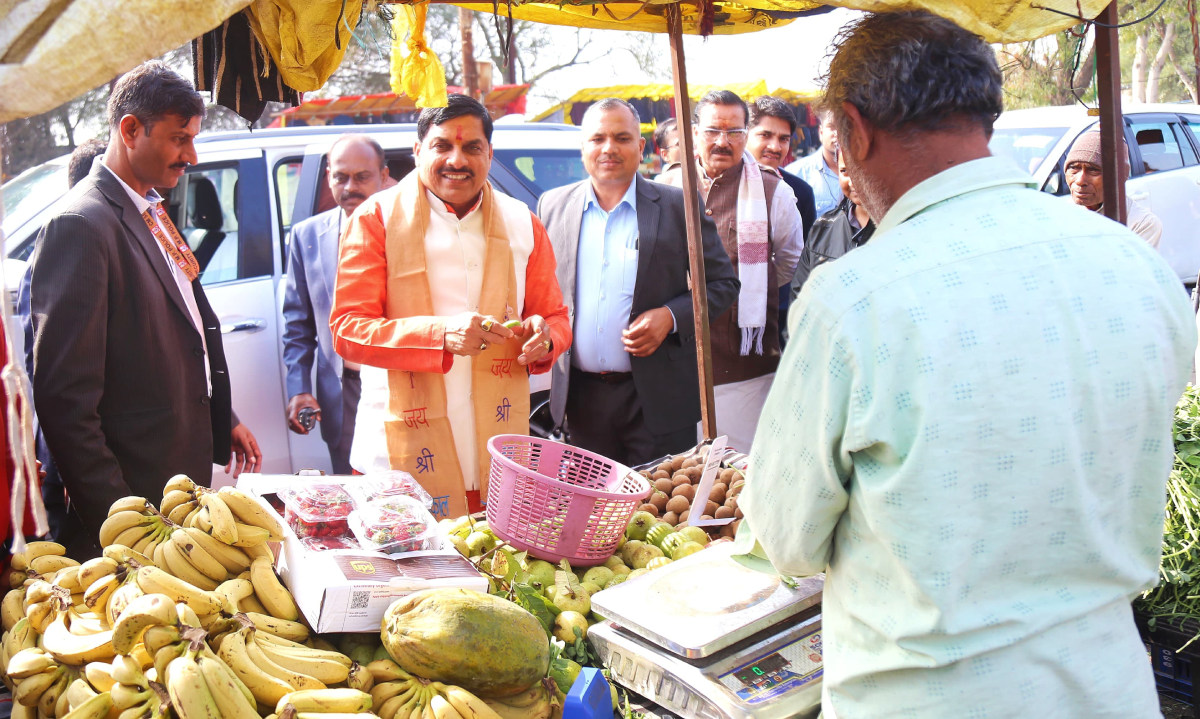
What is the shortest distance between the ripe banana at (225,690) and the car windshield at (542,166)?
14.8 feet

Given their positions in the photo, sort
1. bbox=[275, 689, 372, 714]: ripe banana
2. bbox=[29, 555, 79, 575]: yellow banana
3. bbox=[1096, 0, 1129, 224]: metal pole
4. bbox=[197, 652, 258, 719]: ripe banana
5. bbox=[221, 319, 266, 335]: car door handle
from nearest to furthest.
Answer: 1. bbox=[197, 652, 258, 719]: ripe banana
2. bbox=[275, 689, 372, 714]: ripe banana
3. bbox=[29, 555, 79, 575]: yellow banana
4. bbox=[1096, 0, 1129, 224]: metal pole
5. bbox=[221, 319, 266, 335]: car door handle

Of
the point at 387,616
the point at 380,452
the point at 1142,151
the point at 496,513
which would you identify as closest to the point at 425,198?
the point at 380,452

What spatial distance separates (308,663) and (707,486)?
1.40 meters

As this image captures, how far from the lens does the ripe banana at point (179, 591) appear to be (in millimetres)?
1878

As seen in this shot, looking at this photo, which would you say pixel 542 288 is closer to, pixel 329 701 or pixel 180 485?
pixel 180 485

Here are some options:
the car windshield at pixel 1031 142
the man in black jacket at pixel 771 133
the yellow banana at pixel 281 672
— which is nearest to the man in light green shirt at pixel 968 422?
the yellow banana at pixel 281 672

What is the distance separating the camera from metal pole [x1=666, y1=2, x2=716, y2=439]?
3.47 meters

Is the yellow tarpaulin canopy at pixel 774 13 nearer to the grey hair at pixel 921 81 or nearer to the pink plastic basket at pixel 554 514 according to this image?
the grey hair at pixel 921 81

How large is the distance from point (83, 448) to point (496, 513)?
1.44 metres

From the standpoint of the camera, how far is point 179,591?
74.1 inches

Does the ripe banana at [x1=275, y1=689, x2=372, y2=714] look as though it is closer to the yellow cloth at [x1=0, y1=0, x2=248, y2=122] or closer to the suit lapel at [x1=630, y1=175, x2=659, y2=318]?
the yellow cloth at [x1=0, y1=0, x2=248, y2=122]

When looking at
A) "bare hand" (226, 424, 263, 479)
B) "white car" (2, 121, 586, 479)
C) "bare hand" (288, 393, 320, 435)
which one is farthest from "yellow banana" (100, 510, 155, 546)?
"white car" (2, 121, 586, 479)

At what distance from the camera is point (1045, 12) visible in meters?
2.26

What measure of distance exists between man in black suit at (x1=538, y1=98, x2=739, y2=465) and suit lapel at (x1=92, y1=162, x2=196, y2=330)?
1.74 m
